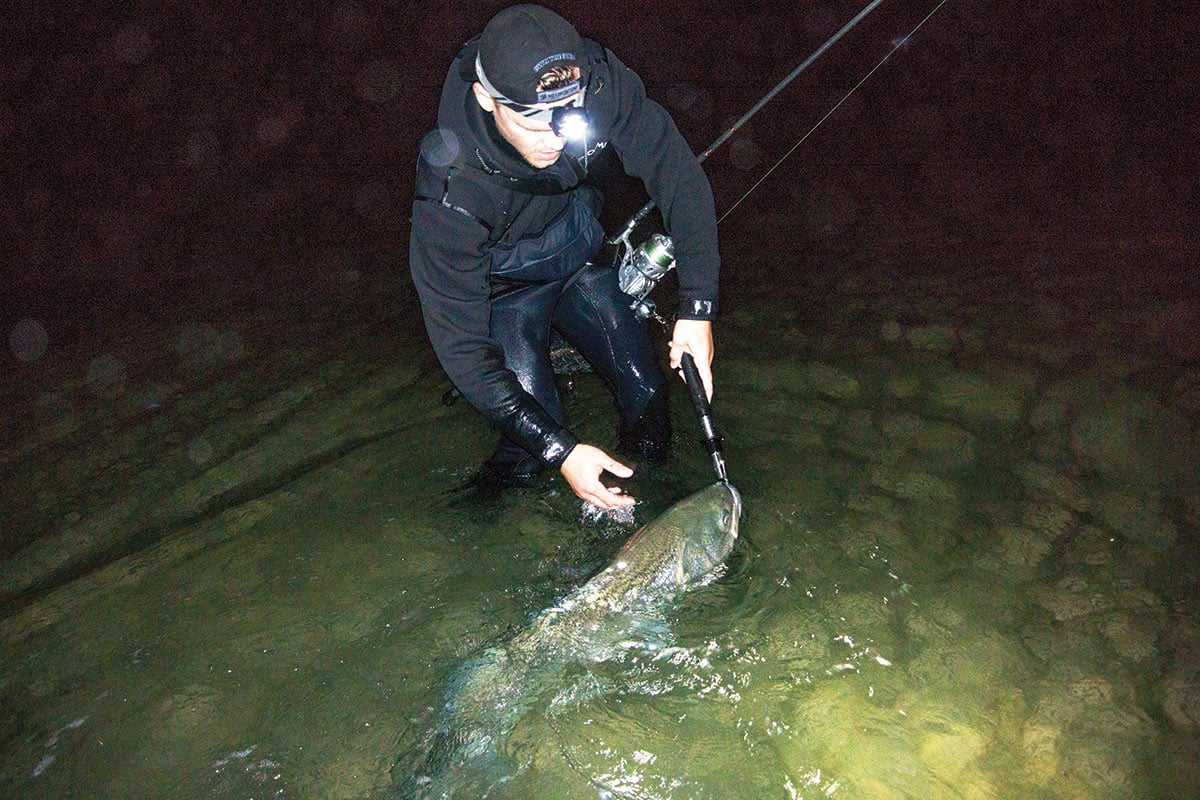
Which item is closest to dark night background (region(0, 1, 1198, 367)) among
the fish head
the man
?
the man

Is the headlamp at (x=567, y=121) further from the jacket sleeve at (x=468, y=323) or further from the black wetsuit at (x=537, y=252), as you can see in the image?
the jacket sleeve at (x=468, y=323)

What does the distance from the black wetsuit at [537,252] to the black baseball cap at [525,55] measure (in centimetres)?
22

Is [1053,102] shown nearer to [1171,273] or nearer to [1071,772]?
[1171,273]

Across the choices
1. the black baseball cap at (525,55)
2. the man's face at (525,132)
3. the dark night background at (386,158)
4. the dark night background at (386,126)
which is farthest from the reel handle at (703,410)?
the dark night background at (386,126)

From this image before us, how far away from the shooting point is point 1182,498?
11.9 feet

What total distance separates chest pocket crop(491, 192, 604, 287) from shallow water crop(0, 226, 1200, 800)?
1.16 meters

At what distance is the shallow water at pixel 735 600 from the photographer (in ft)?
8.77

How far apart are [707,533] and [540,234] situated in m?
1.58

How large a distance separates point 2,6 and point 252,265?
848 cm

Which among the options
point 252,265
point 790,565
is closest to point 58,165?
point 252,265

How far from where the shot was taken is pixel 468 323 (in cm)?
297

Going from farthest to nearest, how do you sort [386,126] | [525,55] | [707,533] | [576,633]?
[386,126] < [707,533] < [576,633] < [525,55]

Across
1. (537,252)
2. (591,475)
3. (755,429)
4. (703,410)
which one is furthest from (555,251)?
(755,429)

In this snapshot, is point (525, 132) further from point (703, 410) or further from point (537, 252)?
point (703, 410)
